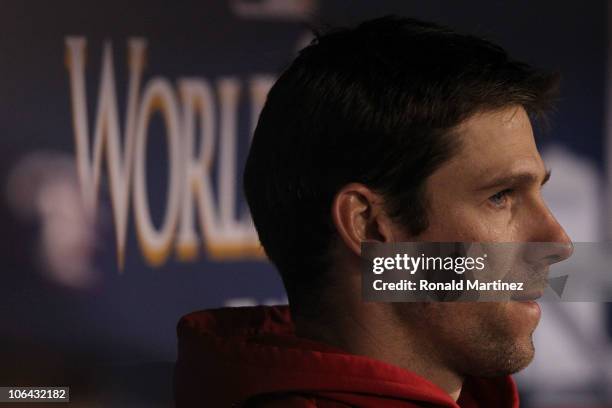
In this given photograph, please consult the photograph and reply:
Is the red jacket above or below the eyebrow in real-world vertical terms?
below

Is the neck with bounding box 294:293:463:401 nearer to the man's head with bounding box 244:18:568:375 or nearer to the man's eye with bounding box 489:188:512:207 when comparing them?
the man's head with bounding box 244:18:568:375

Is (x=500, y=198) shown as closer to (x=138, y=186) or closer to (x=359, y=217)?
(x=359, y=217)

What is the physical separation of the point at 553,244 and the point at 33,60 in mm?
893

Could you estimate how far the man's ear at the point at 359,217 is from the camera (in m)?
0.81

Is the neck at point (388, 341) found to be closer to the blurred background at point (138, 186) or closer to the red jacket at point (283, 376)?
the red jacket at point (283, 376)

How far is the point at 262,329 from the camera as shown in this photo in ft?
3.19

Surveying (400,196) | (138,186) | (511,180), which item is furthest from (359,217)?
(138,186)

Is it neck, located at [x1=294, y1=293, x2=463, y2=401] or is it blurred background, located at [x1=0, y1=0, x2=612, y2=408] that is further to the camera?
blurred background, located at [x1=0, y1=0, x2=612, y2=408]

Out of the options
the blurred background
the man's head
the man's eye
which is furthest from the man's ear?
the blurred background

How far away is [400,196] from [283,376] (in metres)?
Answer: 0.21

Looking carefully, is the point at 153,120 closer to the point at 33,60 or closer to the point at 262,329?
the point at 33,60

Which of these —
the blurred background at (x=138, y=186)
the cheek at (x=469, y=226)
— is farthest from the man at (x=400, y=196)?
the blurred background at (x=138, y=186)

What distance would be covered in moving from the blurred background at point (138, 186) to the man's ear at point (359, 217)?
56 cm

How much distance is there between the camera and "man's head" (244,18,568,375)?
798mm
